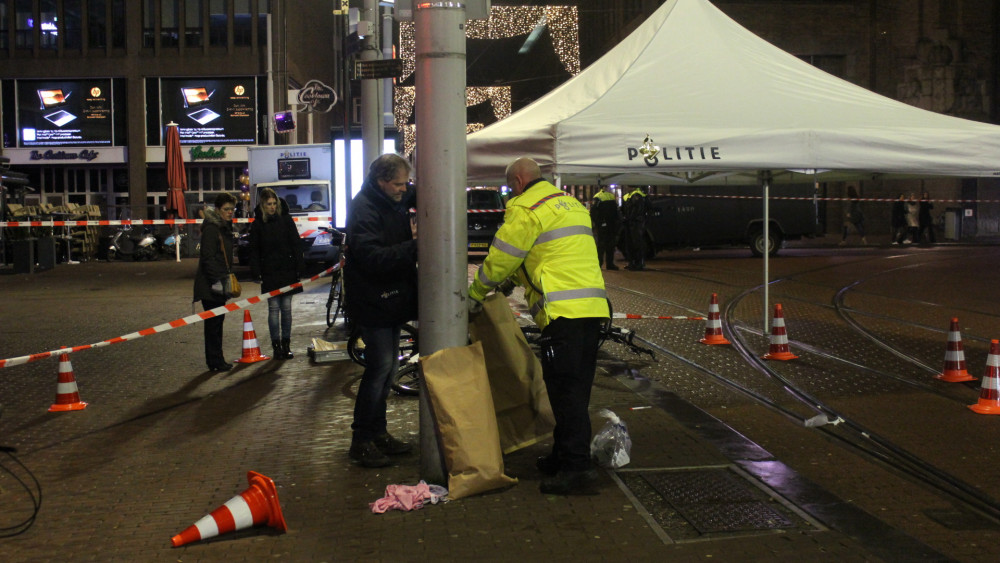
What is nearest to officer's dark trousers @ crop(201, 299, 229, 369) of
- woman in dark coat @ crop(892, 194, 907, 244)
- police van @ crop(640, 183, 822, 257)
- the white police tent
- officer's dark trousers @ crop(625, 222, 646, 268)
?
the white police tent

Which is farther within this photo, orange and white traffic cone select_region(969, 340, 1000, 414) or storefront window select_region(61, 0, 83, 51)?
storefront window select_region(61, 0, 83, 51)

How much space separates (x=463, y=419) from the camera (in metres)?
5.26

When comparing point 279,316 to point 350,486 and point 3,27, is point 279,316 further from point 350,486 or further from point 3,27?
point 3,27

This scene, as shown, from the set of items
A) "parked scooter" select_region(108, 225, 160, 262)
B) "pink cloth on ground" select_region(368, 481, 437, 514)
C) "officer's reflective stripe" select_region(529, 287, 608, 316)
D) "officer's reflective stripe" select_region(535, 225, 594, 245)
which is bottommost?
"pink cloth on ground" select_region(368, 481, 437, 514)

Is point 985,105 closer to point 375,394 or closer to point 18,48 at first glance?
point 375,394

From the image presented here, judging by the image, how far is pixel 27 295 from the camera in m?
18.6

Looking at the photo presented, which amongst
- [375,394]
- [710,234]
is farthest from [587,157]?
[710,234]

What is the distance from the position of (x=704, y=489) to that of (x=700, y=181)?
905 centimetres

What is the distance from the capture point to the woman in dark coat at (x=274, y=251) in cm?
1020

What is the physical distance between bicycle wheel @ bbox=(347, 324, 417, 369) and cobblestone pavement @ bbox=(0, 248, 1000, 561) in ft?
1.03

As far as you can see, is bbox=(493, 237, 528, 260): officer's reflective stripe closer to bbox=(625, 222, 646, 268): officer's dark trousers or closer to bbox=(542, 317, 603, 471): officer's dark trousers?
bbox=(542, 317, 603, 471): officer's dark trousers

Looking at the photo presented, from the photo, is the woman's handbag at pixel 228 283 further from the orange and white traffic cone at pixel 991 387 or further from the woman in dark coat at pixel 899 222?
the woman in dark coat at pixel 899 222

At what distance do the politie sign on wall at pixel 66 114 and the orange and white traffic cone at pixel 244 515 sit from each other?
4191 centimetres

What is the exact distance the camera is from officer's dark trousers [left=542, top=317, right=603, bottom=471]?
543cm
